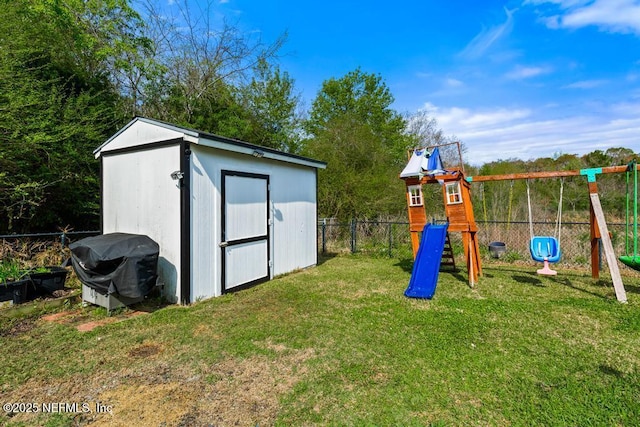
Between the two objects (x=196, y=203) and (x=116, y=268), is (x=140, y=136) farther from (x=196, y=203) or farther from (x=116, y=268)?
(x=116, y=268)

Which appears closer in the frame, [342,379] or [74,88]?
[342,379]

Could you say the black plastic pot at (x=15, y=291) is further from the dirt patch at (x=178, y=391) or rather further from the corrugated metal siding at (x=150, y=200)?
the dirt patch at (x=178, y=391)

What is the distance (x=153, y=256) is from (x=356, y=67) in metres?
17.1

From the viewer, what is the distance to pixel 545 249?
4.96 metres

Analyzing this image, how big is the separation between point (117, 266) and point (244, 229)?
183cm

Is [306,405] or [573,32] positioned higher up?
[573,32]

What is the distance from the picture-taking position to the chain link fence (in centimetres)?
698

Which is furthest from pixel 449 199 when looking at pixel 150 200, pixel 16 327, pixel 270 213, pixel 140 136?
pixel 16 327

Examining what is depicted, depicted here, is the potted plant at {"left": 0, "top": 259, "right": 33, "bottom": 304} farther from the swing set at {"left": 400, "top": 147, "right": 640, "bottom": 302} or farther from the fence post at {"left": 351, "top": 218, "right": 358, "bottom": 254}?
the fence post at {"left": 351, "top": 218, "right": 358, "bottom": 254}

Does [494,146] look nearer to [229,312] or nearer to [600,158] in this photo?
[600,158]

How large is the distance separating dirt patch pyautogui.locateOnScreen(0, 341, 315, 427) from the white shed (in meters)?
1.65

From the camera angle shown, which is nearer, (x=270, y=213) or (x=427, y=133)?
(x=270, y=213)

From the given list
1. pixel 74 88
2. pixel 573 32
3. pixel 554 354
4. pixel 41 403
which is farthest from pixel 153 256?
pixel 573 32

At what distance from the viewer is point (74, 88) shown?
739 centimetres
